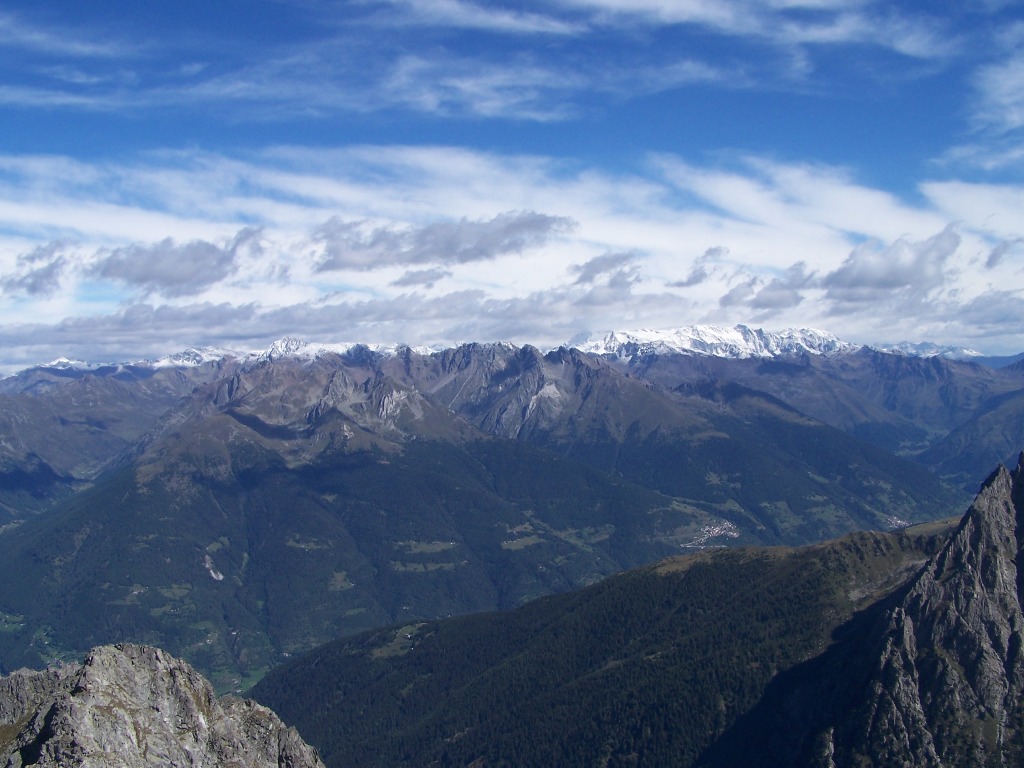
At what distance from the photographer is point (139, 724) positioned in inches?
4348

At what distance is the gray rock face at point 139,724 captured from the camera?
331 ft

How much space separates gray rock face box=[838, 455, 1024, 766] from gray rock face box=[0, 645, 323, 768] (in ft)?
361

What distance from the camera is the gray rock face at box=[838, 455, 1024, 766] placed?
17275 cm

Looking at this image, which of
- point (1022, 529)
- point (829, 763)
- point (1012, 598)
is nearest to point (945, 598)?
point (1012, 598)

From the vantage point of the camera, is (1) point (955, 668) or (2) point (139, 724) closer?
(2) point (139, 724)

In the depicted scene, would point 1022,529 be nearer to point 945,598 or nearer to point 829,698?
point 945,598

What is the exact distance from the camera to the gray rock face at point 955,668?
6801 inches

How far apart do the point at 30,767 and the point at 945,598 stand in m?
167

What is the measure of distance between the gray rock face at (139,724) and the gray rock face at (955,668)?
110006 mm

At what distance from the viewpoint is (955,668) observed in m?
180

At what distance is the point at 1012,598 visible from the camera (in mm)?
185250

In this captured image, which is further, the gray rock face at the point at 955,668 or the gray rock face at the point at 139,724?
the gray rock face at the point at 955,668

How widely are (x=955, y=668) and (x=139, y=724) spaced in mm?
149735

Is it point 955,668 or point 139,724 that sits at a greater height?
point 139,724
